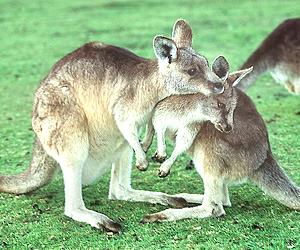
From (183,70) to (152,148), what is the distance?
205cm

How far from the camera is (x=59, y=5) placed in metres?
16.4

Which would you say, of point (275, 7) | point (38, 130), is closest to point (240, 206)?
point (38, 130)

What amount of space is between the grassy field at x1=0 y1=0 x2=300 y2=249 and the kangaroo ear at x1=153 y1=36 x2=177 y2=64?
0.91 m

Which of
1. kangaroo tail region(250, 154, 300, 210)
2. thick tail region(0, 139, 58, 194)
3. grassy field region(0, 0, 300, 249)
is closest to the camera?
grassy field region(0, 0, 300, 249)

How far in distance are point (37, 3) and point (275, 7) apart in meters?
5.13

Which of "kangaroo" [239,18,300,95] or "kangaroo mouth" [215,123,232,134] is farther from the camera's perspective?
"kangaroo" [239,18,300,95]

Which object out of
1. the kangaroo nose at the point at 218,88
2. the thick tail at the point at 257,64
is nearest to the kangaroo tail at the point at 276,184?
the kangaroo nose at the point at 218,88

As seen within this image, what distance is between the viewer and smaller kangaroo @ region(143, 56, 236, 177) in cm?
430

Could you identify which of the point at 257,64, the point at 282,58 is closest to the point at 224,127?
the point at 257,64

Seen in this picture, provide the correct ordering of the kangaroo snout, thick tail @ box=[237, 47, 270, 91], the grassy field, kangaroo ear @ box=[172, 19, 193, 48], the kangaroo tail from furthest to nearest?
thick tail @ box=[237, 47, 270, 91]
kangaroo ear @ box=[172, 19, 193, 48]
the kangaroo tail
the kangaroo snout
the grassy field

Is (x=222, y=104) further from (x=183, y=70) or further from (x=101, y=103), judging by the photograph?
(x=101, y=103)

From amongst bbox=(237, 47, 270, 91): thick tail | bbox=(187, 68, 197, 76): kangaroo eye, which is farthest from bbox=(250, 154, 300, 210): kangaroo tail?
bbox=(237, 47, 270, 91): thick tail

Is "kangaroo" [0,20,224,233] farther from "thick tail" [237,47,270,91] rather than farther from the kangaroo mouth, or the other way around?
"thick tail" [237,47,270,91]

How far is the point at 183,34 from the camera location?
4527 mm
